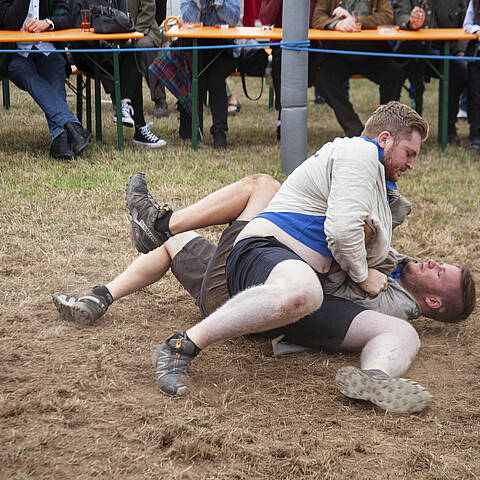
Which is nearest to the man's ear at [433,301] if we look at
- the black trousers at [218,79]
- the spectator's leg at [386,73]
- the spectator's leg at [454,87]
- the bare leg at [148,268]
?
the bare leg at [148,268]

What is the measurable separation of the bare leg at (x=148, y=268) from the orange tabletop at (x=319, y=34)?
3.53 meters

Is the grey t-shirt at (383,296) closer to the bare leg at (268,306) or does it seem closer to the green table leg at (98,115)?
the bare leg at (268,306)

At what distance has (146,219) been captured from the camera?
3143mm

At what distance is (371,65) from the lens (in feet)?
23.5

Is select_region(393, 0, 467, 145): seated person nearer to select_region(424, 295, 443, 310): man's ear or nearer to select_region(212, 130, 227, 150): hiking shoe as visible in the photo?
select_region(212, 130, 227, 150): hiking shoe

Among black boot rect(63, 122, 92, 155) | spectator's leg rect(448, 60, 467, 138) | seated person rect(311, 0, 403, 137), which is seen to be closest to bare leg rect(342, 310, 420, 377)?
black boot rect(63, 122, 92, 155)

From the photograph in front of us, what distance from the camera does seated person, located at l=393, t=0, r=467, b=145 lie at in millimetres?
7160

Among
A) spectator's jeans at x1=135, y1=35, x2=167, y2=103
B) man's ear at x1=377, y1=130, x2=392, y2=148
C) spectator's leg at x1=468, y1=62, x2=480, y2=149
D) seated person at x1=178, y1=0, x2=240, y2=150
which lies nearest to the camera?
man's ear at x1=377, y1=130, x2=392, y2=148

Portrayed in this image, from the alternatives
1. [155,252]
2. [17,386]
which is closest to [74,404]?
[17,386]

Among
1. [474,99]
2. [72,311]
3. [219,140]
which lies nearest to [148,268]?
[72,311]

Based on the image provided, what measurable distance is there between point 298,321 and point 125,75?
478 centimetres

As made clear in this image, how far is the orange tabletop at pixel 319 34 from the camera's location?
6387mm

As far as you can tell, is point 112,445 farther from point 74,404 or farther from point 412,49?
point 412,49

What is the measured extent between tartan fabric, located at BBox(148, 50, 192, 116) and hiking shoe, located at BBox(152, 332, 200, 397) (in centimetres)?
447
